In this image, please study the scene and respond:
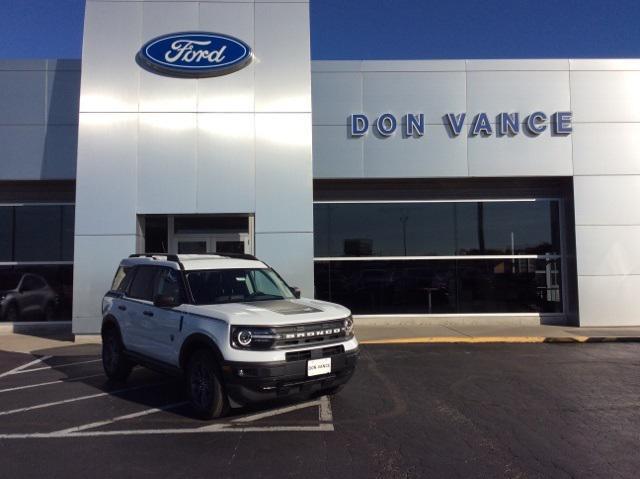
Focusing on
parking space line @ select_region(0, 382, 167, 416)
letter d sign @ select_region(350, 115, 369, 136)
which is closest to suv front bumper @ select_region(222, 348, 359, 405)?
parking space line @ select_region(0, 382, 167, 416)

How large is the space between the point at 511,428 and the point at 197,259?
4.53 meters

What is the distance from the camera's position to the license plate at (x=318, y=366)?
5.90 m

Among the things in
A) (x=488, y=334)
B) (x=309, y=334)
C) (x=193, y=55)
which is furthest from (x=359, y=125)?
(x=309, y=334)

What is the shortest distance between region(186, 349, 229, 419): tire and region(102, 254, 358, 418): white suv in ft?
0.04

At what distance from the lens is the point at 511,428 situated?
5.80 m

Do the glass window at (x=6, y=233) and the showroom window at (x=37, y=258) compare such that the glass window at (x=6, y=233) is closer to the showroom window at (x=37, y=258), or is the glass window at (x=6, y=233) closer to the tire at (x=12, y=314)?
the showroom window at (x=37, y=258)

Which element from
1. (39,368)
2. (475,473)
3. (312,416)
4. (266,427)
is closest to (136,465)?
(266,427)

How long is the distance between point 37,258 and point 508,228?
13.4 metres

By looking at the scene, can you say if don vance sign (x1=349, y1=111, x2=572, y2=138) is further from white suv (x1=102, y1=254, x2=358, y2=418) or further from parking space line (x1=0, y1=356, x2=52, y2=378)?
parking space line (x1=0, y1=356, x2=52, y2=378)

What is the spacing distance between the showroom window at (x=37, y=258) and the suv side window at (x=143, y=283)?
8134mm

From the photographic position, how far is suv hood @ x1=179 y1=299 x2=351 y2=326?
5.85 meters

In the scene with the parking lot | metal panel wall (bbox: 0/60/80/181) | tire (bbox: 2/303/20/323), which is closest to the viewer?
the parking lot

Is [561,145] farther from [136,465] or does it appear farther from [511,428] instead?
[136,465]

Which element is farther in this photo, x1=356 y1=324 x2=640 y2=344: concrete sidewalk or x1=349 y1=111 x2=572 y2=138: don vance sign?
x1=349 y1=111 x2=572 y2=138: don vance sign
